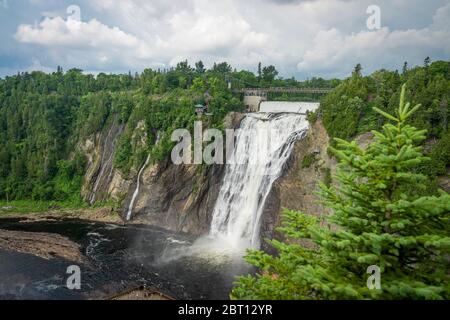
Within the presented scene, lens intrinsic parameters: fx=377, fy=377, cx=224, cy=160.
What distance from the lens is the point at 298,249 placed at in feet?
34.2

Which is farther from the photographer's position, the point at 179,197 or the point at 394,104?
the point at 179,197

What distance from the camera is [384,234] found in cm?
796

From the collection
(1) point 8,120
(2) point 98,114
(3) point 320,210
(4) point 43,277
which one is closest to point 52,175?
(2) point 98,114

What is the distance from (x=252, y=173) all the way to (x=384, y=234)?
116 feet

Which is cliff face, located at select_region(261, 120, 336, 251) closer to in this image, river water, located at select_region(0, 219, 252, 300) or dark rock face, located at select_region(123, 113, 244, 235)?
river water, located at select_region(0, 219, 252, 300)

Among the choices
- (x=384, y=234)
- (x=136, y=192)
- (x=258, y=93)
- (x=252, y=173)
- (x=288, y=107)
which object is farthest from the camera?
(x=258, y=93)

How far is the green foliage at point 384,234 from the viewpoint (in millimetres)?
7961

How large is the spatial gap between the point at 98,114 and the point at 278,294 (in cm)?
6536

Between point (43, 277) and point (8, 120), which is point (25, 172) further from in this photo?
point (43, 277)

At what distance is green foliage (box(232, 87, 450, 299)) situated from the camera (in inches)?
313

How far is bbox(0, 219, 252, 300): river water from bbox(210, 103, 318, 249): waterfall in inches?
169

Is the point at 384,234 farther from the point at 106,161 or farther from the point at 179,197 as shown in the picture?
the point at 106,161

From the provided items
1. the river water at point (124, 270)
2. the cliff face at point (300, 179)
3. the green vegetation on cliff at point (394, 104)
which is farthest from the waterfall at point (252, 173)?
the green vegetation on cliff at point (394, 104)
